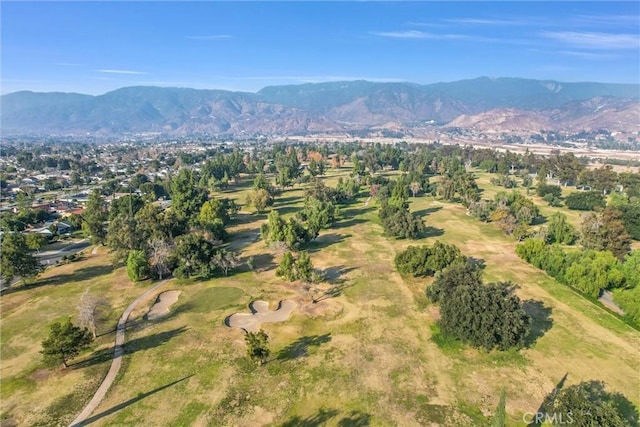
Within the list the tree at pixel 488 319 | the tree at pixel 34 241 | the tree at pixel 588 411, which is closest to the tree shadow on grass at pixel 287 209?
the tree at pixel 34 241

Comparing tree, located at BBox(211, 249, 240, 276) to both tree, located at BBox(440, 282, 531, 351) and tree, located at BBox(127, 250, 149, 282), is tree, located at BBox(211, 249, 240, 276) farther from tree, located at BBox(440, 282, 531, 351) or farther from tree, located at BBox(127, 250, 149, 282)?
tree, located at BBox(440, 282, 531, 351)

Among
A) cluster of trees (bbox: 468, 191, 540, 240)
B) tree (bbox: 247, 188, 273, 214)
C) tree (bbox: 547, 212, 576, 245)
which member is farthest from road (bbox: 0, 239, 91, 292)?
tree (bbox: 547, 212, 576, 245)

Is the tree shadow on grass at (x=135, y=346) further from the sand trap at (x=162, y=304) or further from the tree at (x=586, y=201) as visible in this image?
the tree at (x=586, y=201)

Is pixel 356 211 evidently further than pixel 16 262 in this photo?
Yes

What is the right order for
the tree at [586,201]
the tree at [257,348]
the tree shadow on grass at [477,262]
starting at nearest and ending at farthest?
the tree at [257,348], the tree shadow on grass at [477,262], the tree at [586,201]

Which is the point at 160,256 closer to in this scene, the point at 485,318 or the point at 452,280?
the point at 452,280

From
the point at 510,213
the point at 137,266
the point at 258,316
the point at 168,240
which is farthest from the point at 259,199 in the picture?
the point at 510,213
